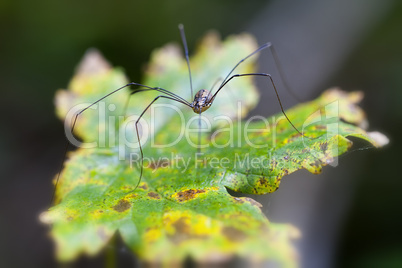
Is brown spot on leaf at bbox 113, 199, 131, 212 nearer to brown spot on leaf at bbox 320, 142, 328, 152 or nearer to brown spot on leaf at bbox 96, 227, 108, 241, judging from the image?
brown spot on leaf at bbox 96, 227, 108, 241

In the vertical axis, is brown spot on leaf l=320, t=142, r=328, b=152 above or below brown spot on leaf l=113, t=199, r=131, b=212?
above

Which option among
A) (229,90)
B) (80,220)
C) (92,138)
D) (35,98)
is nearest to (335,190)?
(229,90)

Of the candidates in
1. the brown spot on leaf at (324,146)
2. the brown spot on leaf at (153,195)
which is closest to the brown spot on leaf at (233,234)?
the brown spot on leaf at (153,195)

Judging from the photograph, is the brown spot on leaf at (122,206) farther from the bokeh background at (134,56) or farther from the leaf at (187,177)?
the bokeh background at (134,56)

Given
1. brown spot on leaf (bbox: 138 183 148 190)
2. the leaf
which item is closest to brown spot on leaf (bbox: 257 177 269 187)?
the leaf

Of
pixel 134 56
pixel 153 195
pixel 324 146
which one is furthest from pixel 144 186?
pixel 134 56

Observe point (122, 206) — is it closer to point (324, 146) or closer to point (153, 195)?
point (153, 195)

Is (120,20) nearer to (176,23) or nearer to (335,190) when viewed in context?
(176,23)
